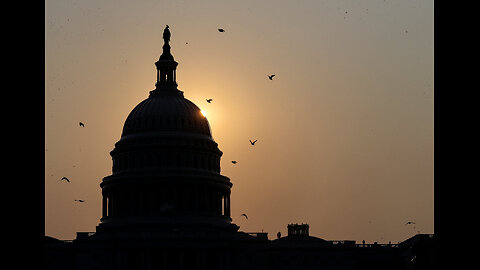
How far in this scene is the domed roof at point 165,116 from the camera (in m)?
182

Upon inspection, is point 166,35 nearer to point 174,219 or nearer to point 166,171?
point 166,171

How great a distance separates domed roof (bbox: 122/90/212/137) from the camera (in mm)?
181875

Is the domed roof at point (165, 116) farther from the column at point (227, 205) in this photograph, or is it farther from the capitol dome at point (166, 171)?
the column at point (227, 205)

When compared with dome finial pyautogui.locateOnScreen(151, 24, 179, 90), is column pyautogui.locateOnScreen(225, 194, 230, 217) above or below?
below

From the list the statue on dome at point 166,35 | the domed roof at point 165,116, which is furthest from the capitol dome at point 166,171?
the statue on dome at point 166,35

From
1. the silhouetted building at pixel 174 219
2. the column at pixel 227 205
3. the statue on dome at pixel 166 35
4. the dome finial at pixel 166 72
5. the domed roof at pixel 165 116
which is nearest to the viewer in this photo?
the silhouetted building at pixel 174 219

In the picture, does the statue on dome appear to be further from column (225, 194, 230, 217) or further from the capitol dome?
column (225, 194, 230, 217)

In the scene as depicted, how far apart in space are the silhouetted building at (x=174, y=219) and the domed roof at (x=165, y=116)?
15 cm

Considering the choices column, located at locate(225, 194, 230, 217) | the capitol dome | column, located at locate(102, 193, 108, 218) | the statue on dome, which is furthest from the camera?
the statue on dome

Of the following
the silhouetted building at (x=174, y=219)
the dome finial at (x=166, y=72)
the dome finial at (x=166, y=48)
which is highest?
the dome finial at (x=166, y=48)

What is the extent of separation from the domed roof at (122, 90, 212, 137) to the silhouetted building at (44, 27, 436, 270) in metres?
0.15

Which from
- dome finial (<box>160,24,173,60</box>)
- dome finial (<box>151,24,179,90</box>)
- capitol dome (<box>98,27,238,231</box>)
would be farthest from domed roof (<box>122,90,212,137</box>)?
dome finial (<box>160,24,173,60</box>)
